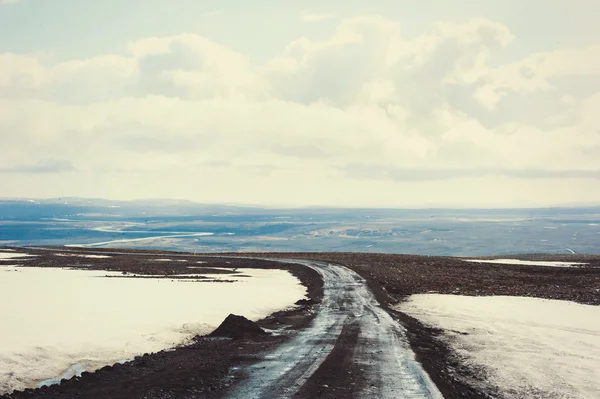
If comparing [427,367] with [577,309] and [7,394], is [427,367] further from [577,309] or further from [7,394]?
[577,309]

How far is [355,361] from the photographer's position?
15.9 metres

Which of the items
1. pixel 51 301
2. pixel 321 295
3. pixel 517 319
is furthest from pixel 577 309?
pixel 51 301

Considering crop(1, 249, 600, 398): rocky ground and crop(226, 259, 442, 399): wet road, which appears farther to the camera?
crop(226, 259, 442, 399): wet road

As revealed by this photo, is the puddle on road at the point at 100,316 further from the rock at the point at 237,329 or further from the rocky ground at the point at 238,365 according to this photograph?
the rocky ground at the point at 238,365

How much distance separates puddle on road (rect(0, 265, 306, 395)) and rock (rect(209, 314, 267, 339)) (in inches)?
36.0

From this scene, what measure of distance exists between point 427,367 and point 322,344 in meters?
4.33

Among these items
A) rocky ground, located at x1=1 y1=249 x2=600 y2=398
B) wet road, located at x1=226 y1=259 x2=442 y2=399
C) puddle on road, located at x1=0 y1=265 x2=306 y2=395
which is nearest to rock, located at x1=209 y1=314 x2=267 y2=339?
rocky ground, located at x1=1 y1=249 x2=600 y2=398

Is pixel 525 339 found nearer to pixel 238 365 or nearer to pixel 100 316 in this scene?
pixel 238 365

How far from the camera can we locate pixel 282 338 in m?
19.8

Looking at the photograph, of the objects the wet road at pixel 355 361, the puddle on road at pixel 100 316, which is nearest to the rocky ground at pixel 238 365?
the wet road at pixel 355 361

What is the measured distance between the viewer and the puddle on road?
14961 millimetres

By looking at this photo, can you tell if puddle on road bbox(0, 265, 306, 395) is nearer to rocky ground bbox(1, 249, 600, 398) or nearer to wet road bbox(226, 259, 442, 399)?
rocky ground bbox(1, 249, 600, 398)

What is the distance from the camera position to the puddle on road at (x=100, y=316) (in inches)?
589

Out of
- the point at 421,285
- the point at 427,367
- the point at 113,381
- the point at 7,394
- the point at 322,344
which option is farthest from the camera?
the point at 421,285
